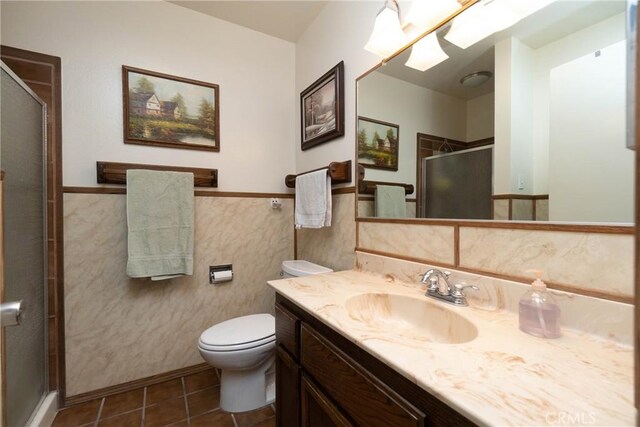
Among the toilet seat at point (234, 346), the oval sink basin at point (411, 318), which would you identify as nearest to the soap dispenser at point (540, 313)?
the oval sink basin at point (411, 318)

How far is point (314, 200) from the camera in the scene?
5.39ft

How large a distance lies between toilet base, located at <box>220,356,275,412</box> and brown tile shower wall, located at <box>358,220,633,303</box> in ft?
3.60

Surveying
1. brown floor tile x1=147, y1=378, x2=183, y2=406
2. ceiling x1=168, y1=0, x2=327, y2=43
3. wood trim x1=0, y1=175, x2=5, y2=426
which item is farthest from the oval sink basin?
ceiling x1=168, y1=0, x2=327, y2=43

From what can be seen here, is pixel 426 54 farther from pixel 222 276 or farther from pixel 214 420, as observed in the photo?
pixel 214 420

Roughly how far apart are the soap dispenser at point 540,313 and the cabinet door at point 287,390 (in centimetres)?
75

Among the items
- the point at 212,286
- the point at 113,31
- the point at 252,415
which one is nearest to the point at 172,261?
the point at 212,286

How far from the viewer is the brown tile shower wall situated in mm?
660

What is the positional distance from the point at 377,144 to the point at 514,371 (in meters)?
1.09

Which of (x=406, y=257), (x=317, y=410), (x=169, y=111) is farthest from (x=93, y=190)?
(x=406, y=257)

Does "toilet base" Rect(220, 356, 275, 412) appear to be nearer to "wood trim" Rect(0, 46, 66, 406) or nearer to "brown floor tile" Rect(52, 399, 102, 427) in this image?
"brown floor tile" Rect(52, 399, 102, 427)

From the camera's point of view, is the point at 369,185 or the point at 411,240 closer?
the point at 411,240

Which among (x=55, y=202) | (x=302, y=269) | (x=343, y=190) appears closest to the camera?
(x=55, y=202)

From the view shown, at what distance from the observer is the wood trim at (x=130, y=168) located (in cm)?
154

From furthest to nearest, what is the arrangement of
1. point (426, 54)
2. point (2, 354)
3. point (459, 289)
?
point (426, 54)
point (2, 354)
point (459, 289)
